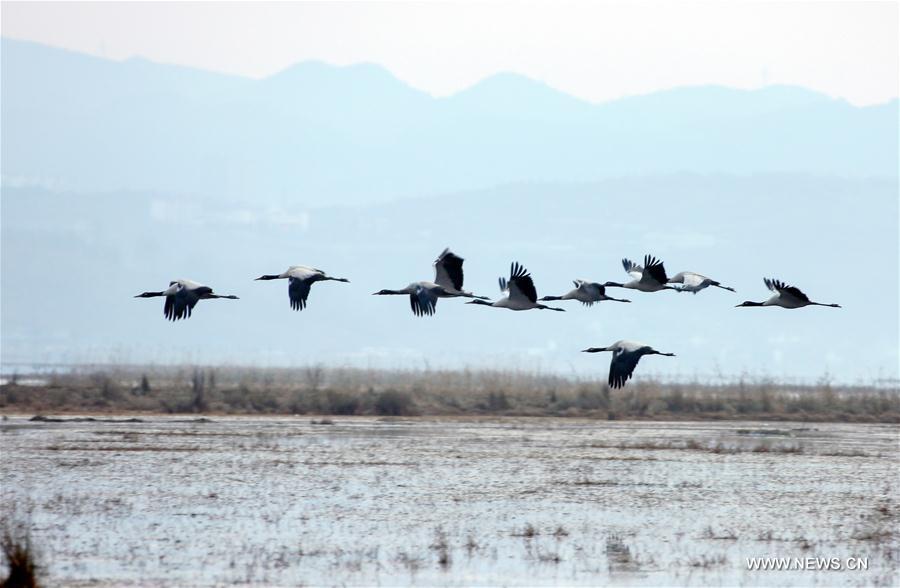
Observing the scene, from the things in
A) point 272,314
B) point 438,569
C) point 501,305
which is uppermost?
point 272,314

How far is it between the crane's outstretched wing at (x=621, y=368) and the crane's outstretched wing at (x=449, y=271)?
2.60 meters

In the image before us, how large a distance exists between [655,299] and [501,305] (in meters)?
158

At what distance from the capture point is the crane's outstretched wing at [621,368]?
70.8ft

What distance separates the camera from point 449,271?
2289 centimetres

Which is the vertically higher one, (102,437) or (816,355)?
(816,355)

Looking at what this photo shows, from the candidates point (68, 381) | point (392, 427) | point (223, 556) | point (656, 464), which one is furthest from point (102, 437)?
point (68, 381)

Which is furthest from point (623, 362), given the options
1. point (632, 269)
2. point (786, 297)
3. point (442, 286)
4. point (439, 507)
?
point (632, 269)

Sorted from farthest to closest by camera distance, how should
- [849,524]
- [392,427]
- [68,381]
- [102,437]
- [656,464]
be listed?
[68,381] < [392,427] < [102,437] < [656,464] < [849,524]

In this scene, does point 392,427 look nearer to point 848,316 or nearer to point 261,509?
point 261,509

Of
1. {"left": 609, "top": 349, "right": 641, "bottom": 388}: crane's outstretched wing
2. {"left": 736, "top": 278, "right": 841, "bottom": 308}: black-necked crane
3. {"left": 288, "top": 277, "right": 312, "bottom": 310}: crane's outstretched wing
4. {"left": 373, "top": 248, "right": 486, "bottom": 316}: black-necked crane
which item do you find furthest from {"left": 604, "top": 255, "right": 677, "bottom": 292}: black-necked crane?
{"left": 288, "top": 277, "right": 312, "bottom": 310}: crane's outstretched wing

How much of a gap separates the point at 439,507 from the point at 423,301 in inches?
120

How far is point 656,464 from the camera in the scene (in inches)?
1191

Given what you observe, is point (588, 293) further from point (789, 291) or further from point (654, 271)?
point (789, 291)

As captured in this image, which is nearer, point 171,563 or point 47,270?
point 171,563
